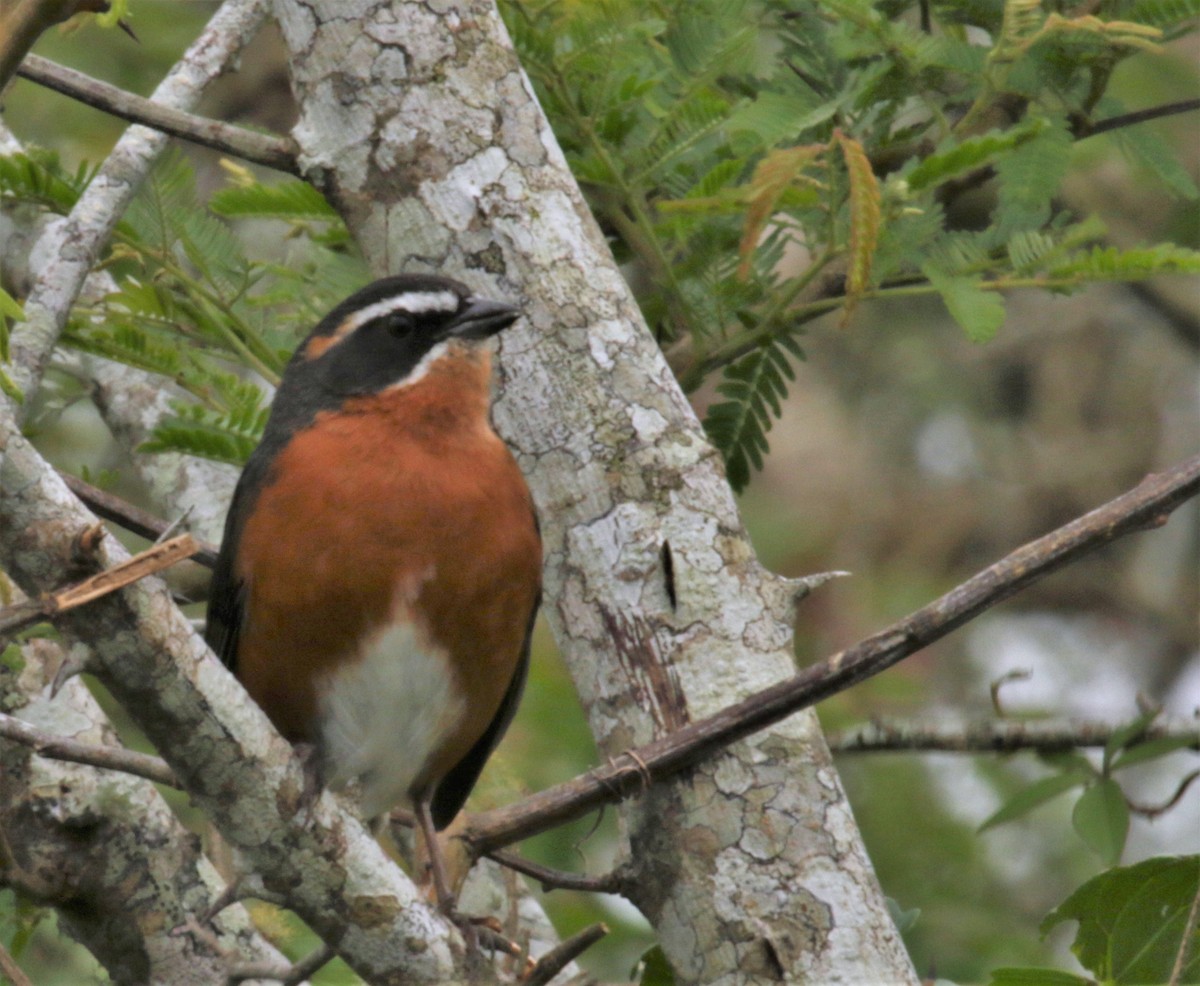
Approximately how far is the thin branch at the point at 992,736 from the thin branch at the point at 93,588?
2.66 metres

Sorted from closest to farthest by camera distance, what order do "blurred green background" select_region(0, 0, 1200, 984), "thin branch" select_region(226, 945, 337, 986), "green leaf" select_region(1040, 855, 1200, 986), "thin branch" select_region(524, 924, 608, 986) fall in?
1. "thin branch" select_region(524, 924, 608, 986)
2. "thin branch" select_region(226, 945, 337, 986)
3. "green leaf" select_region(1040, 855, 1200, 986)
4. "blurred green background" select_region(0, 0, 1200, 984)

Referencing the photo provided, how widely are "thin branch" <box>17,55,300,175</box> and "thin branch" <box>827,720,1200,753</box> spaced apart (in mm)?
2527

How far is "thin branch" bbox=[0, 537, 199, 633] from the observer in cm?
296

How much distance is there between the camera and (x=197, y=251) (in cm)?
511

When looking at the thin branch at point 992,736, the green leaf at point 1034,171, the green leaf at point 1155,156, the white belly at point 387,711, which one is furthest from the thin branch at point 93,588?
the green leaf at point 1155,156

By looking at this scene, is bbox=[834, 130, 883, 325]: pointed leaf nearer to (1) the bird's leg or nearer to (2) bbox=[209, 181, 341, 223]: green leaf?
(2) bbox=[209, 181, 341, 223]: green leaf

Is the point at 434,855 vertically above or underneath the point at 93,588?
underneath

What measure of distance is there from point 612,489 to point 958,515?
6.81 meters

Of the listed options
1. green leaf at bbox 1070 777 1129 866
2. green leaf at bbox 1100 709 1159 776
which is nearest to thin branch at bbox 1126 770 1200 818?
green leaf at bbox 1070 777 1129 866

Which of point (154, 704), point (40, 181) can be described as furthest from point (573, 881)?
point (40, 181)

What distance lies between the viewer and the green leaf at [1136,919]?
13.6ft

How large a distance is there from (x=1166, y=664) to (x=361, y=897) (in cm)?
755

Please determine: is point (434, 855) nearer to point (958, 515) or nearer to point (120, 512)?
point (120, 512)

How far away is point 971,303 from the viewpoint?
4449mm
